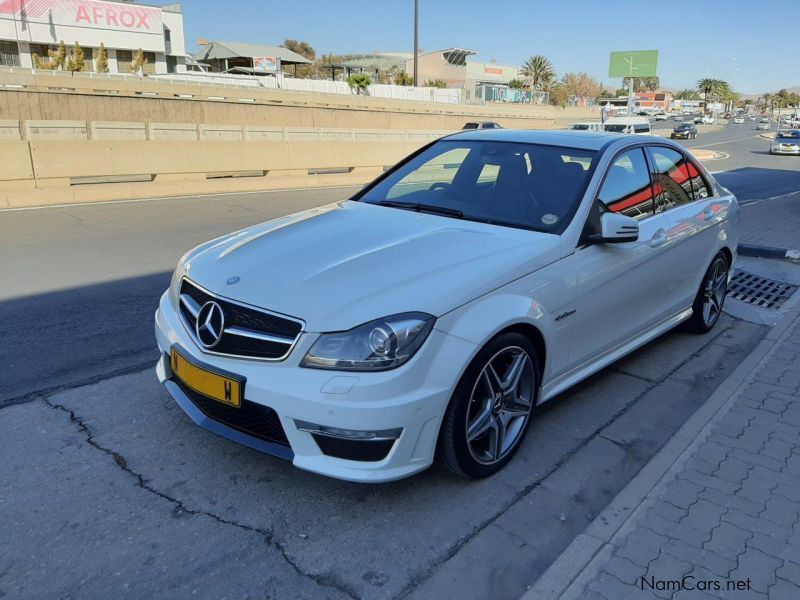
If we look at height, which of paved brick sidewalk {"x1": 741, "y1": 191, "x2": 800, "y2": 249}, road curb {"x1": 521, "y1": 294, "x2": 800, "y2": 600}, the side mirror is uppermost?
the side mirror

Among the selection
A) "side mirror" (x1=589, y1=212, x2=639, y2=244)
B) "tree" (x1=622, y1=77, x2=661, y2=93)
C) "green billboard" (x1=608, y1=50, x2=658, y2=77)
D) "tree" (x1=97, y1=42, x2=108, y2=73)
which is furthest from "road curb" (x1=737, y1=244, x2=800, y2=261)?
"tree" (x1=622, y1=77, x2=661, y2=93)

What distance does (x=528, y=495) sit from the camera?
3.15 meters

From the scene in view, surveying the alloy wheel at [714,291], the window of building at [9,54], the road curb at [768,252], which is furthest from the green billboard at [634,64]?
the alloy wheel at [714,291]

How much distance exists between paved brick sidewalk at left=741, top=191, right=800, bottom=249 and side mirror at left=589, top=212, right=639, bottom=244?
675cm

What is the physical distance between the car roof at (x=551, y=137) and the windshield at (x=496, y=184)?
0.21ft

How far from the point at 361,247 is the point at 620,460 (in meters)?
1.83

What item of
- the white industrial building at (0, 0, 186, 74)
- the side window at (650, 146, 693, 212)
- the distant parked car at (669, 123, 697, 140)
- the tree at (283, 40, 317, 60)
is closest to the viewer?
the side window at (650, 146, 693, 212)

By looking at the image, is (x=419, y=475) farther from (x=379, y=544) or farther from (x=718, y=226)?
(x=718, y=226)

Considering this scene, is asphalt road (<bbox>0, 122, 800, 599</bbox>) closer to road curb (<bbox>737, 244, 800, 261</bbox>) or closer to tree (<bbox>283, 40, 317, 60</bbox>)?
road curb (<bbox>737, 244, 800, 261</bbox>)

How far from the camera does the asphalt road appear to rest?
253 cm

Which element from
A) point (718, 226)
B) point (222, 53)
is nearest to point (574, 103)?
point (222, 53)

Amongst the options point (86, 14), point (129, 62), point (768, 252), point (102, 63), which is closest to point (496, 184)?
point (768, 252)

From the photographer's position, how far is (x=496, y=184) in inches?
159

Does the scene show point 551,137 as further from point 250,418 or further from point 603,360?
point 250,418
